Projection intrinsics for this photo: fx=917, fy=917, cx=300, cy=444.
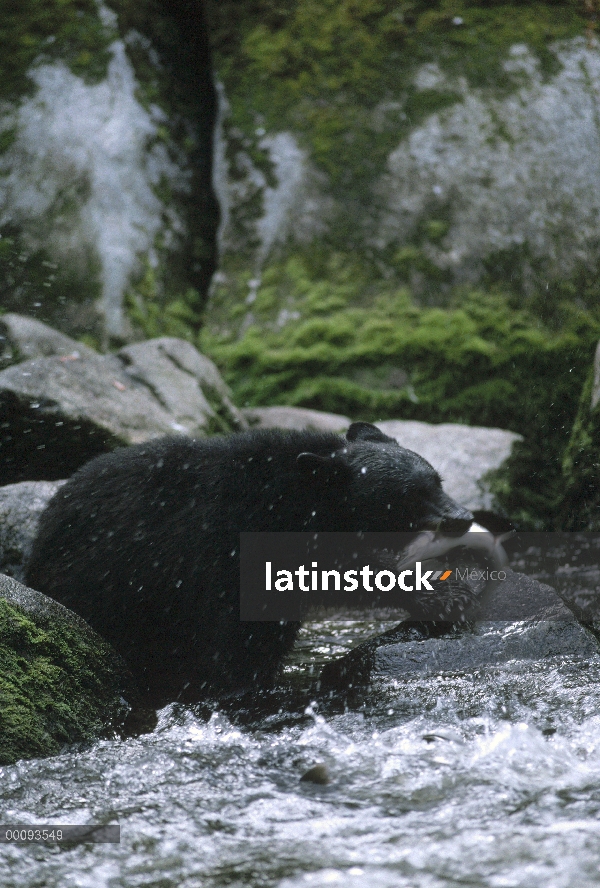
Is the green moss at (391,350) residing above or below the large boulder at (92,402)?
above

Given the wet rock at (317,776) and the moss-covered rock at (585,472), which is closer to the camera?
the wet rock at (317,776)

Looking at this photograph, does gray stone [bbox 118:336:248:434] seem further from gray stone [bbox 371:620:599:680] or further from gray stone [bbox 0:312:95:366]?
gray stone [bbox 371:620:599:680]

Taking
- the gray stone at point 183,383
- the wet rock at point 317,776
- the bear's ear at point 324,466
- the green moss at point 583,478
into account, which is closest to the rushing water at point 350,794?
the wet rock at point 317,776

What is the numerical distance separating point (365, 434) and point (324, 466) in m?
0.63

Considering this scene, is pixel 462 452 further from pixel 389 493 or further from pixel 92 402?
pixel 92 402

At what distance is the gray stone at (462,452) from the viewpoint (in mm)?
7211

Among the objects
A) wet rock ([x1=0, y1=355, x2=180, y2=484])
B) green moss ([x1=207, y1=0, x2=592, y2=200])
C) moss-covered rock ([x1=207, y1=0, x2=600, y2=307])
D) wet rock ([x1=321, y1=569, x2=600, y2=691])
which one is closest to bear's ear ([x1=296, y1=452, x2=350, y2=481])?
wet rock ([x1=321, y1=569, x2=600, y2=691])

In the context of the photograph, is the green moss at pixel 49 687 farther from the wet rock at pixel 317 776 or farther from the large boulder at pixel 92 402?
the large boulder at pixel 92 402

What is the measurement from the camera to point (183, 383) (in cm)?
747

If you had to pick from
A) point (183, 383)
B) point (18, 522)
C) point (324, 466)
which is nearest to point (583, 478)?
point (324, 466)

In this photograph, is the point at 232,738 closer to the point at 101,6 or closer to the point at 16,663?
the point at 16,663

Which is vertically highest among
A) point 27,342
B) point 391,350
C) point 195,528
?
point 391,350

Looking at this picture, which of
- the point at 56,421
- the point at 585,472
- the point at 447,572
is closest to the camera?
the point at 447,572

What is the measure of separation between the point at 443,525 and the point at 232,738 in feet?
5.22
